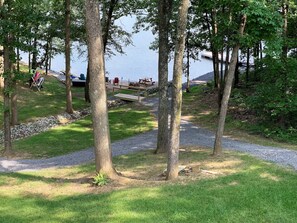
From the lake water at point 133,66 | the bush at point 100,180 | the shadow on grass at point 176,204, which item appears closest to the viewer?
the shadow on grass at point 176,204

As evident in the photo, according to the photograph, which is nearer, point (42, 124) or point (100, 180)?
point (100, 180)

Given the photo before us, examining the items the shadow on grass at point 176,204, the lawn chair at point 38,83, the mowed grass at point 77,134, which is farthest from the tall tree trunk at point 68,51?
the shadow on grass at point 176,204

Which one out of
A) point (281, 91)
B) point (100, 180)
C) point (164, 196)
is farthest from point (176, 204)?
point (281, 91)

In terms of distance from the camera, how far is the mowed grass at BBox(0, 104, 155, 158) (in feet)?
51.2

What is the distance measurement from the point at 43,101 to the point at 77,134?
8.63 m

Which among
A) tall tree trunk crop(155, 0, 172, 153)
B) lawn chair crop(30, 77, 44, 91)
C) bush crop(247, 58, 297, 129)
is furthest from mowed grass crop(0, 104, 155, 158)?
lawn chair crop(30, 77, 44, 91)

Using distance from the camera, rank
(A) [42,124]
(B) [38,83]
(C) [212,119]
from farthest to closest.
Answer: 1. (B) [38,83]
2. (A) [42,124]
3. (C) [212,119]

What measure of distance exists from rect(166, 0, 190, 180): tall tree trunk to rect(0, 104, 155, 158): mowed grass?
299 inches

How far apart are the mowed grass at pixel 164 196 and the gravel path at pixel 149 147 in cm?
126

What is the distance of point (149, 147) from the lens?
14766 mm

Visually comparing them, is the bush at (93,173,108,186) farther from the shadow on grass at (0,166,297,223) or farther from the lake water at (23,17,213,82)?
the lake water at (23,17,213,82)

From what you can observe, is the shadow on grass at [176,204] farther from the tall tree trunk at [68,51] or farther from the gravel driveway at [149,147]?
the tall tree trunk at [68,51]

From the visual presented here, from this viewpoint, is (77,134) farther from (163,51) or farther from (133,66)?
(133,66)

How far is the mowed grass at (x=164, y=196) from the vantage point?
642cm
